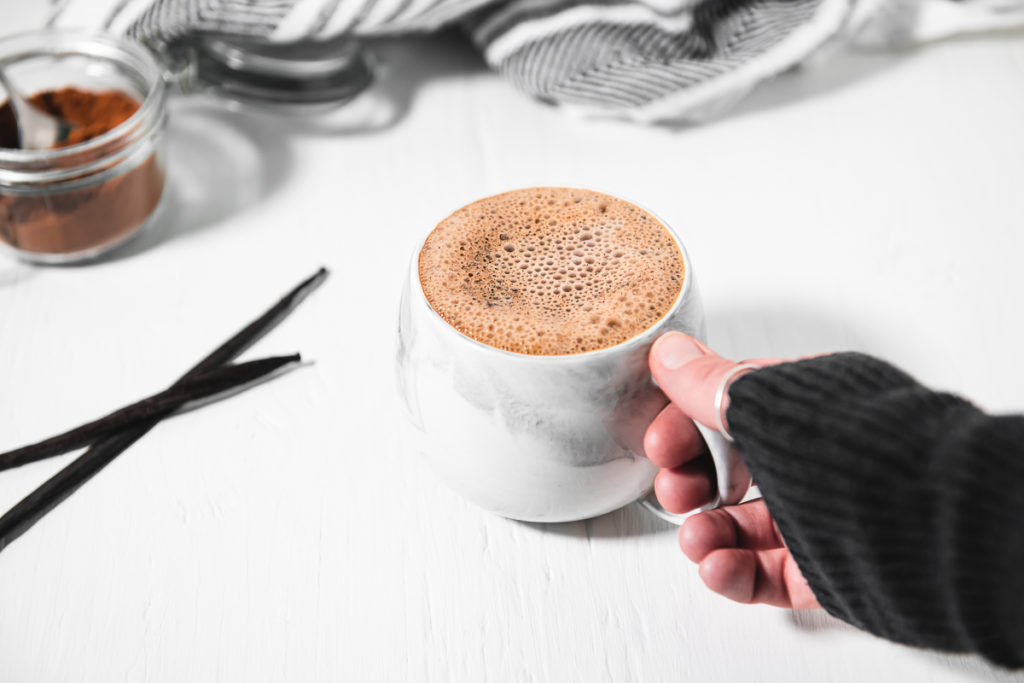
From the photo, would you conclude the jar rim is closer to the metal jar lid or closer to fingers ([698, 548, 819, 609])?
the metal jar lid

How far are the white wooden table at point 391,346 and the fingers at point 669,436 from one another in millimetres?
95

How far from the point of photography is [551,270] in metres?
0.48

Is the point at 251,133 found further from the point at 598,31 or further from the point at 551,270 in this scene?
the point at 551,270

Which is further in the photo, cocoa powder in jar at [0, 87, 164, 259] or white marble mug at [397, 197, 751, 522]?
cocoa powder in jar at [0, 87, 164, 259]

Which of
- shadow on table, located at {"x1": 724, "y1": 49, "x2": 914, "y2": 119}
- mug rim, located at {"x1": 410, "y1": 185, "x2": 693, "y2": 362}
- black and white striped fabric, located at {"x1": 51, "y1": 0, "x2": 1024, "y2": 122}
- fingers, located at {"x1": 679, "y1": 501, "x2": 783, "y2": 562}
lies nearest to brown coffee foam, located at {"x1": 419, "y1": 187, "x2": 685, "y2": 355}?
mug rim, located at {"x1": 410, "y1": 185, "x2": 693, "y2": 362}

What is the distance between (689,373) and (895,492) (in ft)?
0.34

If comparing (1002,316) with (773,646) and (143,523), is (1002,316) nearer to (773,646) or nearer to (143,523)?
(773,646)

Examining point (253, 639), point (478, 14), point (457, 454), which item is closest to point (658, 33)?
point (478, 14)

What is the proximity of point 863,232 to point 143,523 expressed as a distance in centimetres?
60

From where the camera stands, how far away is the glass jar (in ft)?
2.11

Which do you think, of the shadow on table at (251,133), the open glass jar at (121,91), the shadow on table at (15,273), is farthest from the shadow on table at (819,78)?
the shadow on table at (15,273)

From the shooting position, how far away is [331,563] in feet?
1.67

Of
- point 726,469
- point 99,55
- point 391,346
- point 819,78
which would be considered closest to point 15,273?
point 99,55

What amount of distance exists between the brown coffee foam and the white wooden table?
0.15 metres
